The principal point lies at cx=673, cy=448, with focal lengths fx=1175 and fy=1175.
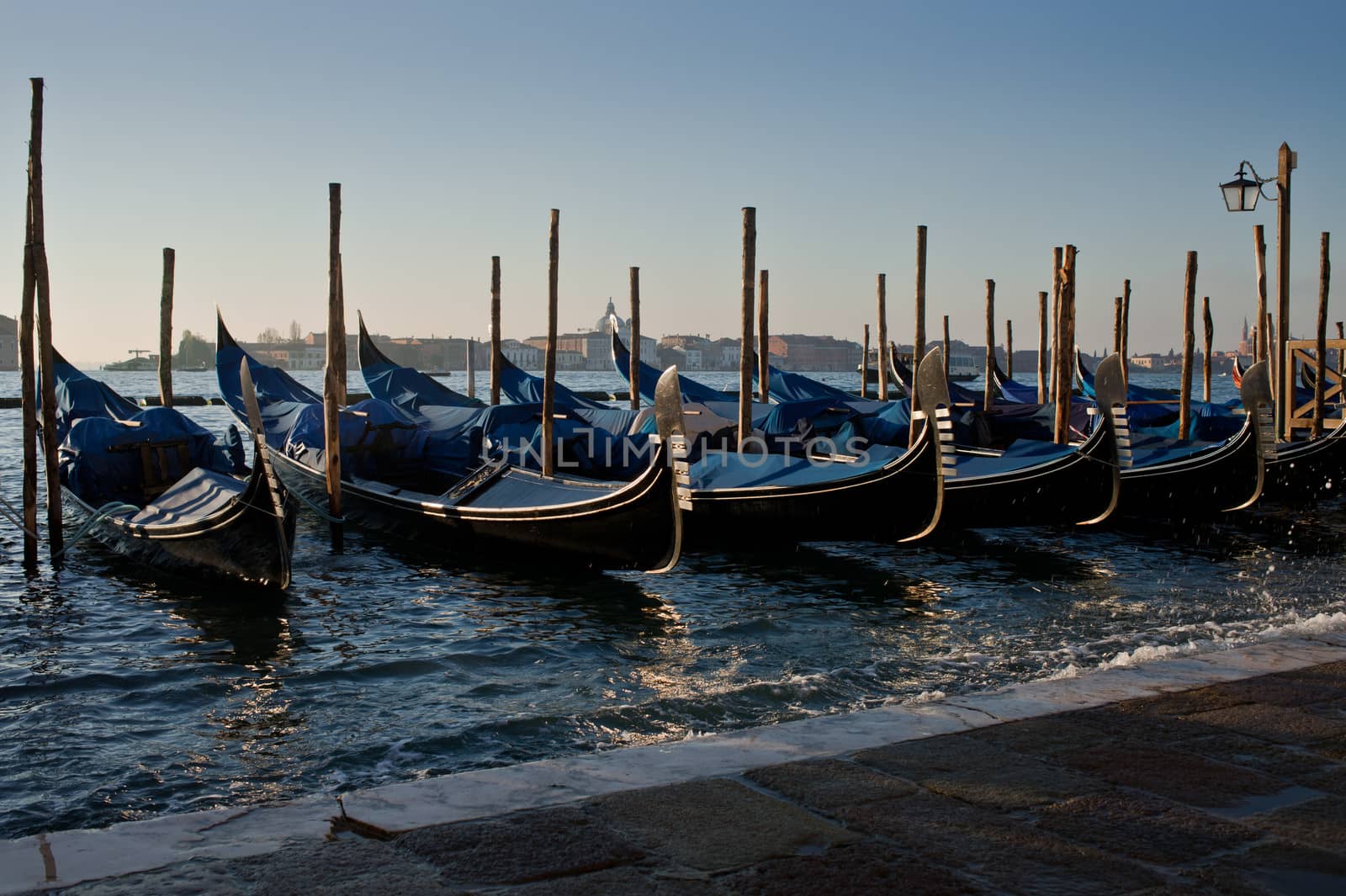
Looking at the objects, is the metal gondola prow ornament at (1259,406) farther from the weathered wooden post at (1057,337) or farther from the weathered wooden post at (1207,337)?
the weathered wooden post at (1207,337)

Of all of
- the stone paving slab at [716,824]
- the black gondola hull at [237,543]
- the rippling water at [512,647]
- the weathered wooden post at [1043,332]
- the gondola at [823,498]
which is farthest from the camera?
the weathered wooden post at [1043,332]

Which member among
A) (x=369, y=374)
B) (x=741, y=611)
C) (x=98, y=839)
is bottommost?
(x=741, y=611)

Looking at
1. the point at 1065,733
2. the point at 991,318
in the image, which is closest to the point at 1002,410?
the point at 991,318

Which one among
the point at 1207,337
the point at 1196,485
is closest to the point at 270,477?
the point at 1196,485

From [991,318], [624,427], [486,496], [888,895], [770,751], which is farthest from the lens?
[991,318]

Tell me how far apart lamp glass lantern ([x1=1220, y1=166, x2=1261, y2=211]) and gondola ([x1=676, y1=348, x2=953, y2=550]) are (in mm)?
3479

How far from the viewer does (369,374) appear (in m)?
14.6

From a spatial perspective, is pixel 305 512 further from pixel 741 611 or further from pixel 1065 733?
pixel 1065 733

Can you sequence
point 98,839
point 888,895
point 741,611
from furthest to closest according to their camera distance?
point 741,611 → point 98,839 → point 888,895

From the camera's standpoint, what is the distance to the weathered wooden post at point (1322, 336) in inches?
456

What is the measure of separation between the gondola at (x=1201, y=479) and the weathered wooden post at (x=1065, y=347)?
1.14 m

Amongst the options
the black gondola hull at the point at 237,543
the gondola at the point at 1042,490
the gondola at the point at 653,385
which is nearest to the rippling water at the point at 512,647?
the black gondola hull at the point at 237,543

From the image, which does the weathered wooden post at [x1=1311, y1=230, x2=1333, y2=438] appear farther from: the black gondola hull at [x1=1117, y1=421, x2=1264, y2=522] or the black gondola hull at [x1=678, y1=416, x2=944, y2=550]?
the black gondola hull at [x1=678, y1=416, x2=944, y2=550]

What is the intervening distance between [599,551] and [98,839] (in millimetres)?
5106
